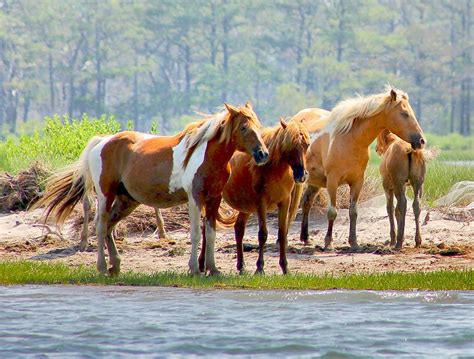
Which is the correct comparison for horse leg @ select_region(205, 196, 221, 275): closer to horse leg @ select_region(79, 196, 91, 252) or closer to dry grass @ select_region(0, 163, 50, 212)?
horse leg @ select_region(79, 196, 91, 252)

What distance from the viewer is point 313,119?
16766 millimetres

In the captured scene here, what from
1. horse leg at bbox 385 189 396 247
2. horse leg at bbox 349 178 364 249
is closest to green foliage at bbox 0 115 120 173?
horse leg at bbox 349 178 364 249

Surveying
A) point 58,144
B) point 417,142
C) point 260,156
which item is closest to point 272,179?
point 260,156

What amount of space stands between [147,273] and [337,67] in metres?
61.2

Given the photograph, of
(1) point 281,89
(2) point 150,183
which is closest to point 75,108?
(1) point 281,89

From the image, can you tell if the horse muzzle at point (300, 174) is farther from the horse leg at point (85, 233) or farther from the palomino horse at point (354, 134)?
the horse leg at point (85, 233)

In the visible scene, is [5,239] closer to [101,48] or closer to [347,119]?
[347,119]

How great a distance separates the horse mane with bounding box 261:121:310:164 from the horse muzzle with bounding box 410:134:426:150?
2.38 m

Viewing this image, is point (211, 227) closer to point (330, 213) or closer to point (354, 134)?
point (330, 213)

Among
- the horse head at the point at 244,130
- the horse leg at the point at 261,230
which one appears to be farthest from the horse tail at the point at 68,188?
the horse leg at the point at 261,230

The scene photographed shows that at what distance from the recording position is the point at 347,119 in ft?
50.4

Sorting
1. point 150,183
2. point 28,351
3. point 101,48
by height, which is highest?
point 101,48

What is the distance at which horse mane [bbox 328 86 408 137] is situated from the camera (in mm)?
14938

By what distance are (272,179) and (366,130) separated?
2.98m
